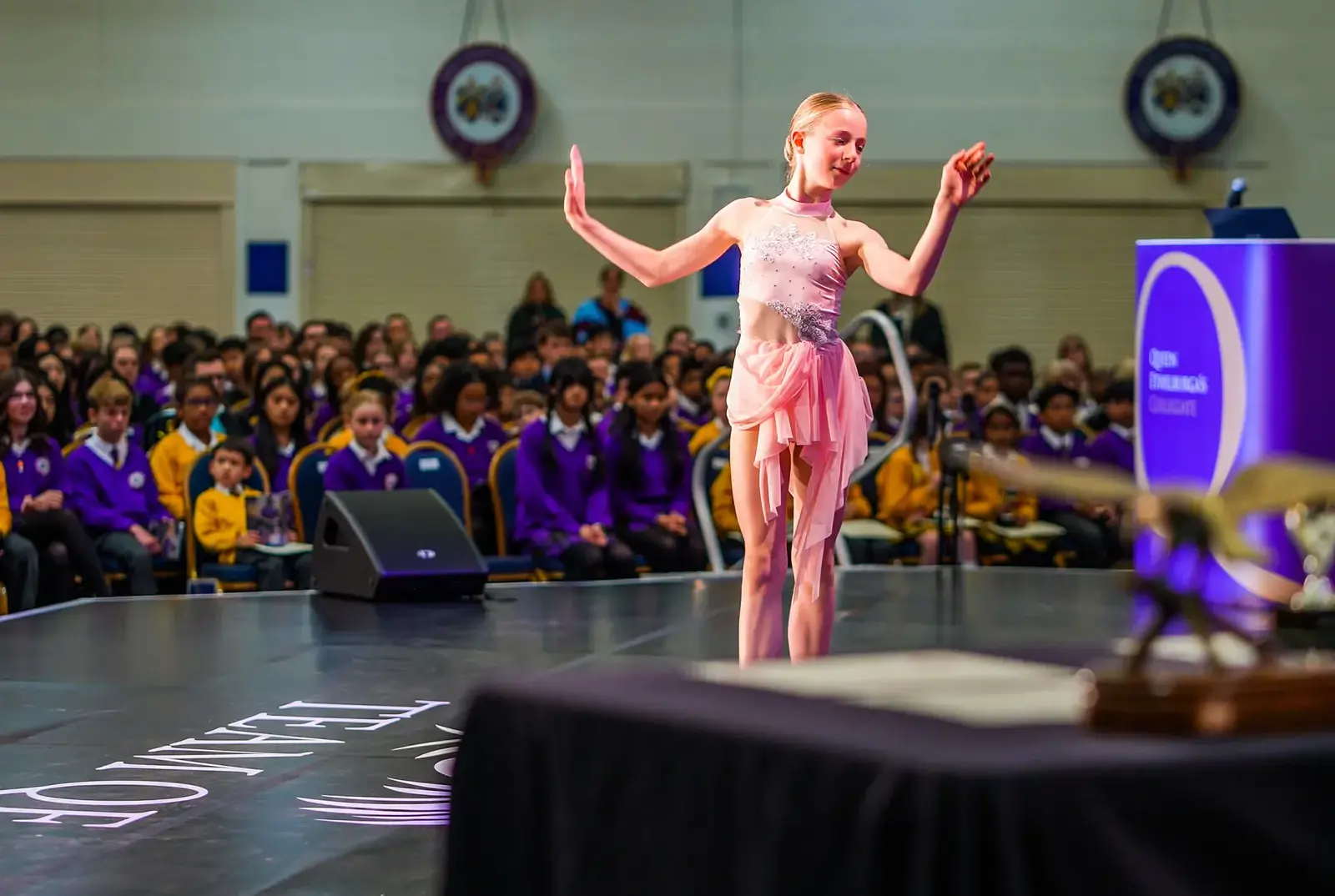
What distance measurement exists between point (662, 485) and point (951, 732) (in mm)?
7346

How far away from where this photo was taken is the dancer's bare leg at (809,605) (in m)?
4.33

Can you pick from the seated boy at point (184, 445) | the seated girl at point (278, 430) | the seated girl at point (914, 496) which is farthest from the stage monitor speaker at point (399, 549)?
the seated girl at point (914, 496)

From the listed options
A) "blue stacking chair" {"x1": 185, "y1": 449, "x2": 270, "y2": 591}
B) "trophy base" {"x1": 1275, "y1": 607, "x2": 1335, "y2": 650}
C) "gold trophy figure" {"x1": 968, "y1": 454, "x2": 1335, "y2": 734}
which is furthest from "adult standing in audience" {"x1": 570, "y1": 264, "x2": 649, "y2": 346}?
"gold trophy figure" {"x1": 968, "y1": 454, "x2": 1335, "y2": 734}

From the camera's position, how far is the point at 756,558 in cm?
427

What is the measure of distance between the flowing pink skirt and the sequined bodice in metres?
0.05

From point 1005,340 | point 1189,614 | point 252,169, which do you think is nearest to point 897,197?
point 1005,340

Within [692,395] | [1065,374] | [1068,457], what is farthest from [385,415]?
[1065,374]

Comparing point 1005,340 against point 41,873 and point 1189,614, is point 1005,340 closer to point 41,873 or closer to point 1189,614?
point 41,873

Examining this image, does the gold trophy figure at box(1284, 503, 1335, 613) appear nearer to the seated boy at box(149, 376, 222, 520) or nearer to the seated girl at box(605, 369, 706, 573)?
the seated girl at box(605, 369, 706, 573)

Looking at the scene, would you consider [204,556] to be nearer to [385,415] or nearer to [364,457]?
[364,457]

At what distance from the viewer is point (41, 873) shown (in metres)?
3.47

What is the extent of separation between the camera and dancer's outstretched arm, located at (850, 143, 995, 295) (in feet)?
12.2

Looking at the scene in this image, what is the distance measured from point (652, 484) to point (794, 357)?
16.2 ft

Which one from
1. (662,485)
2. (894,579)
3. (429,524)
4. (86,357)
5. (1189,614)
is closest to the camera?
A: (1189,614)
